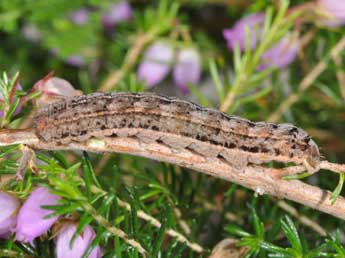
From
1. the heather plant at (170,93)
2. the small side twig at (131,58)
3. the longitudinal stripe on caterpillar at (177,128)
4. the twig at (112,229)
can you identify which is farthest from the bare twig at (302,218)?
the small side twig at (131,58)

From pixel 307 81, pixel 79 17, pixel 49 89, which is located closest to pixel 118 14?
pixel 79 17

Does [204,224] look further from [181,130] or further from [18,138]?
[18,138]

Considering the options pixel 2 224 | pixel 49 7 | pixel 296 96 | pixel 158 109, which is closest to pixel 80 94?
pixel 158 109

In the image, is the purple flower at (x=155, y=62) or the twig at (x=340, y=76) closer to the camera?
the twig at (x=340, y=76)

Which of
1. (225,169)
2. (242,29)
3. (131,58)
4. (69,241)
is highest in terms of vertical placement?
(242,29)

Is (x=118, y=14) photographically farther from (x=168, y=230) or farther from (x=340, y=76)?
(x=168, y=230)

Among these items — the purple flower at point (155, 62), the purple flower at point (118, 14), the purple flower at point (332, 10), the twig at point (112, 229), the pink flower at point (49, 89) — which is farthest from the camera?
the purple flower at point (118, 14)

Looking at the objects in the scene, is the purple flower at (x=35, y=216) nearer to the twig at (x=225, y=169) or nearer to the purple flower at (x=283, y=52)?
the twig at (x=225, y=169)

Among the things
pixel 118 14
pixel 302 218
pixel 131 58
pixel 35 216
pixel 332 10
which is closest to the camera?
pixel 35 216
